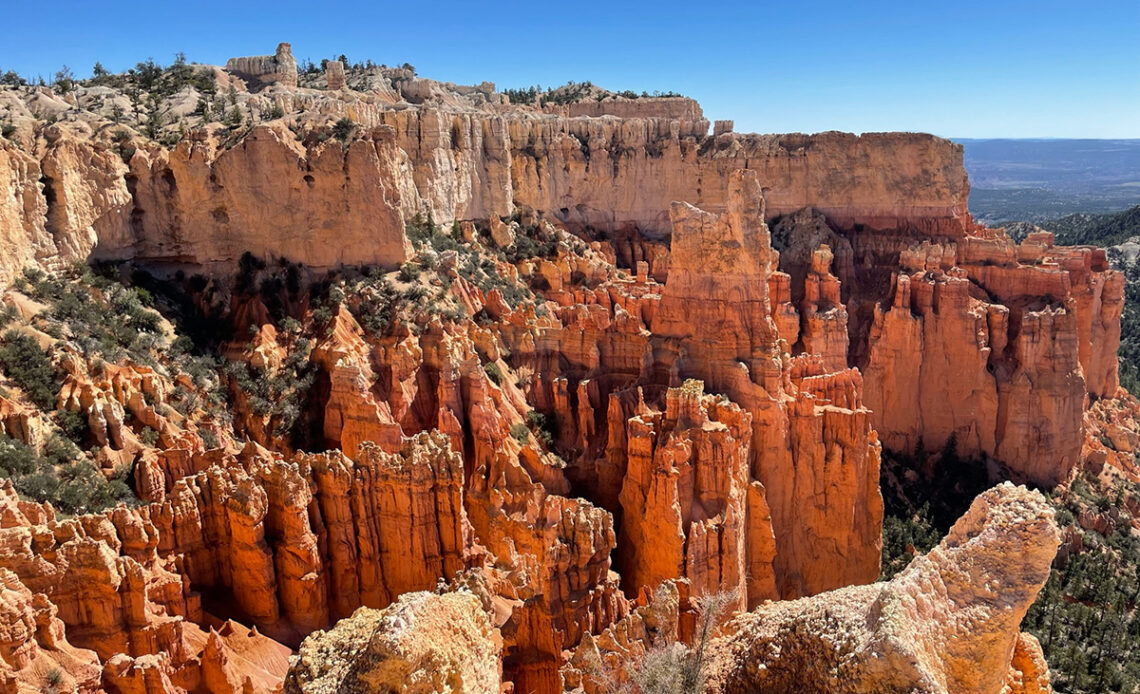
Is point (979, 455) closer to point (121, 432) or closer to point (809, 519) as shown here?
point (809, 519)

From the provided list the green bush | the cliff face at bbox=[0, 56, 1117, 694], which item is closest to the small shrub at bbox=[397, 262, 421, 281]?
the cliff face at bbox=[0, 56, 1117, 694]

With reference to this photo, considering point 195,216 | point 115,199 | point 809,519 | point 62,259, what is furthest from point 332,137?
point 809,519

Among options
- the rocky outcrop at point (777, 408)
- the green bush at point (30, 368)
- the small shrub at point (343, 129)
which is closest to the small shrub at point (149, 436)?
the green bush at point (30, 368)

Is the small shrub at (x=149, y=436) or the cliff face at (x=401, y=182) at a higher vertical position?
the cliff face at (x=401, y=182)

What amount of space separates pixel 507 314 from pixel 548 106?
4092 centimetres

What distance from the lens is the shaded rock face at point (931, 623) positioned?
8.23m

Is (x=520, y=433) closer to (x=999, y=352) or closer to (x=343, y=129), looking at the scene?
(x=343, y=129)

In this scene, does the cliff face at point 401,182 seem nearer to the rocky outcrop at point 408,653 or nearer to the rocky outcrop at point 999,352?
the rocky outcrop at point 999,352

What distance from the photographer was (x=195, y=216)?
3194cm

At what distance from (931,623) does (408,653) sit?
5.57m

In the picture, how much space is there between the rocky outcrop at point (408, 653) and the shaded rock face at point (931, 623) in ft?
10.0

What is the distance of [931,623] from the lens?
342 inches

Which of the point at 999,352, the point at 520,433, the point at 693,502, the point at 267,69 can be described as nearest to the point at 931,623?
the point at 693,502

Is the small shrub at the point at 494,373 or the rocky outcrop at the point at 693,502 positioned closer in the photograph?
the rocky outcrop at the point at 693,502
